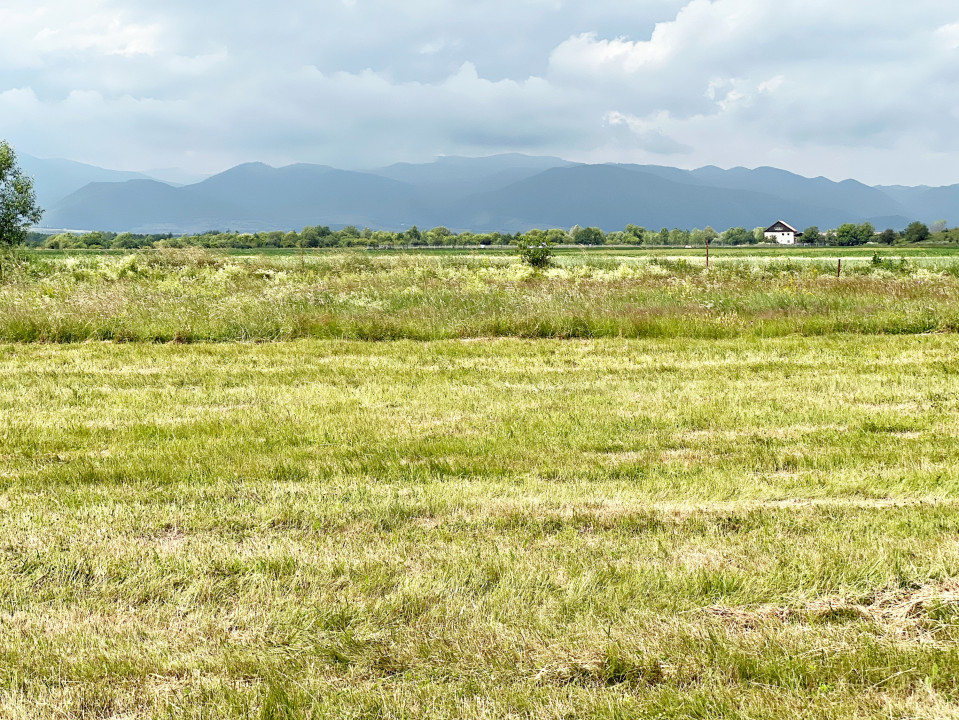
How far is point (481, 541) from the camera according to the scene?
4223mm

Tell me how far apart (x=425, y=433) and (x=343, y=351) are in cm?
524

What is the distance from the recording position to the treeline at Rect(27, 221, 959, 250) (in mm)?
106713

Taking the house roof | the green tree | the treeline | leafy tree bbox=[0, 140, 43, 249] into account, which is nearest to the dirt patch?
leafy tree bbox=[0, 140, 43, 249]

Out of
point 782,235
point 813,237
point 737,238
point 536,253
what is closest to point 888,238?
point 813,237

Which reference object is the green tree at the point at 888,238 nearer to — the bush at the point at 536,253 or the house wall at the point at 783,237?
the house wall at the point at 783,237

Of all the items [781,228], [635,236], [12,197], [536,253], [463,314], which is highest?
[781,228]

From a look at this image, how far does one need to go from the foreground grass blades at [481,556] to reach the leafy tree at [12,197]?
5645 centimetres

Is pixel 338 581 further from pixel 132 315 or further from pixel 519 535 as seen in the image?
pixel 132 315

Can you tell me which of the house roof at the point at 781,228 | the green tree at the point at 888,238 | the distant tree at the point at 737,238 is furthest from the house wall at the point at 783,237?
the green tree at the point at 888,238

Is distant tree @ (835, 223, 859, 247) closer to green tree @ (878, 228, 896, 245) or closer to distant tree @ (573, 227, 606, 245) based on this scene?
green tree @ (878, 228, 896, 245)

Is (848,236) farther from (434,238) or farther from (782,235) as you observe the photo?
(434,238)

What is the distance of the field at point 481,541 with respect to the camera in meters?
2.94

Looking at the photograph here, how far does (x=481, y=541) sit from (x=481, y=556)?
228mm

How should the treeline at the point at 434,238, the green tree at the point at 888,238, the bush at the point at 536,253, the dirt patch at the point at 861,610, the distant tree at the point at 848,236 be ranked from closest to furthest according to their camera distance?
the dirt patch at the point at 861,610, the bush at the point at 536,253, the treeline at the point at 434,238, the green tree at the point at 888,238, the distant tree at the point at 848,236
